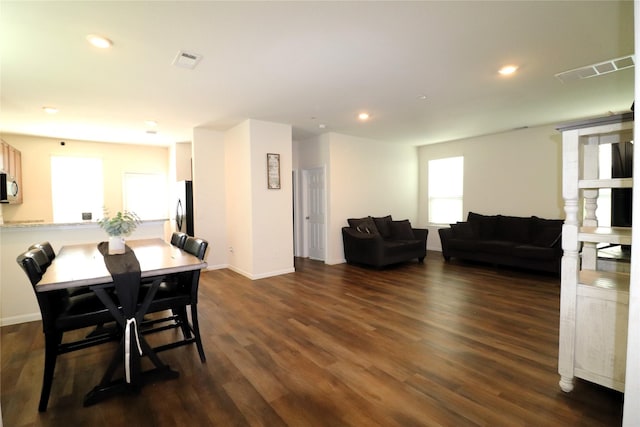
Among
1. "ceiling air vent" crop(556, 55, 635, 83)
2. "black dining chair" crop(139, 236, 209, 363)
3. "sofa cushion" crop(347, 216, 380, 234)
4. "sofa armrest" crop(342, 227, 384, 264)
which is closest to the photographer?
"black dining chair" crop(139, 236, 209, 363)

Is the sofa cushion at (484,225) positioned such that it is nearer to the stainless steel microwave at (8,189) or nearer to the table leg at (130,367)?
the table leg at (130,367)

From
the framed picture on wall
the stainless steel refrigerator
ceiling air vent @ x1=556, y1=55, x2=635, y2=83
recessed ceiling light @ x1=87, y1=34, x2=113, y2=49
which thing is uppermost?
ceiling air vent @ x1=556, y1=55, x2=635, y2=83

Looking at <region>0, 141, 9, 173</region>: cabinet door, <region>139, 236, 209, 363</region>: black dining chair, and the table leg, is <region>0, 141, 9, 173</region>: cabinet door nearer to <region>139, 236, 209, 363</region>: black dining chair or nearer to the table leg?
<region>139, 236, 209, 363</region>: black dining chair

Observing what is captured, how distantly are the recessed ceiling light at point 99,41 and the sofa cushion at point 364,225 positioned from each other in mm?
4525

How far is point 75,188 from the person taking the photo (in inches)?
253

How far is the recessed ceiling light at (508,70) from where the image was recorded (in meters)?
3.00

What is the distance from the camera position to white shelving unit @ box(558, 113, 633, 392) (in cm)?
175

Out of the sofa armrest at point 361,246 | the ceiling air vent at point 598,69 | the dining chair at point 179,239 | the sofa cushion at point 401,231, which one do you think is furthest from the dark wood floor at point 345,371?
the ceiling air vent at point 598,69

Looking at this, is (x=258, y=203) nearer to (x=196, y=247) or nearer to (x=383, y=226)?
(x=196, y=247)

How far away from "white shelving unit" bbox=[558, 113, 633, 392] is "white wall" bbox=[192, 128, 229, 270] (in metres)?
5.12

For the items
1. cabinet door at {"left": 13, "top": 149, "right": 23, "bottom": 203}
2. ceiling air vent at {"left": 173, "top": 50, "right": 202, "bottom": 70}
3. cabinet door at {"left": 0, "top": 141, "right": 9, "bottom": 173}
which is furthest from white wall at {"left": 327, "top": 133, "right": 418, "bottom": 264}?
cabinet door at {"left": 13, "top": 149, "right": 23, "bottom": 203}

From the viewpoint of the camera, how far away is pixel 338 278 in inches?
191

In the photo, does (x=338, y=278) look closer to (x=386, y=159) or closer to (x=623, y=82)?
(x=386, y=159)

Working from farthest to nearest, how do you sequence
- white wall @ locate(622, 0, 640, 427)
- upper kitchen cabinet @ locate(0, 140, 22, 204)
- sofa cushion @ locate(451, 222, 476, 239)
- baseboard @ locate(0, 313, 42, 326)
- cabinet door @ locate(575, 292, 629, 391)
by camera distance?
1. sofa cushion @ locate(451, 222, 476, 239)
2. upper kitchen cabinet @ locate(0, 140, 22, 204)
3. baseboard @ locate(0, 313, 42, 326)
4. cabinet door @ locate(575, 292, 629, 391)
5. white wall @ locate(622, 0, 640, 427)
